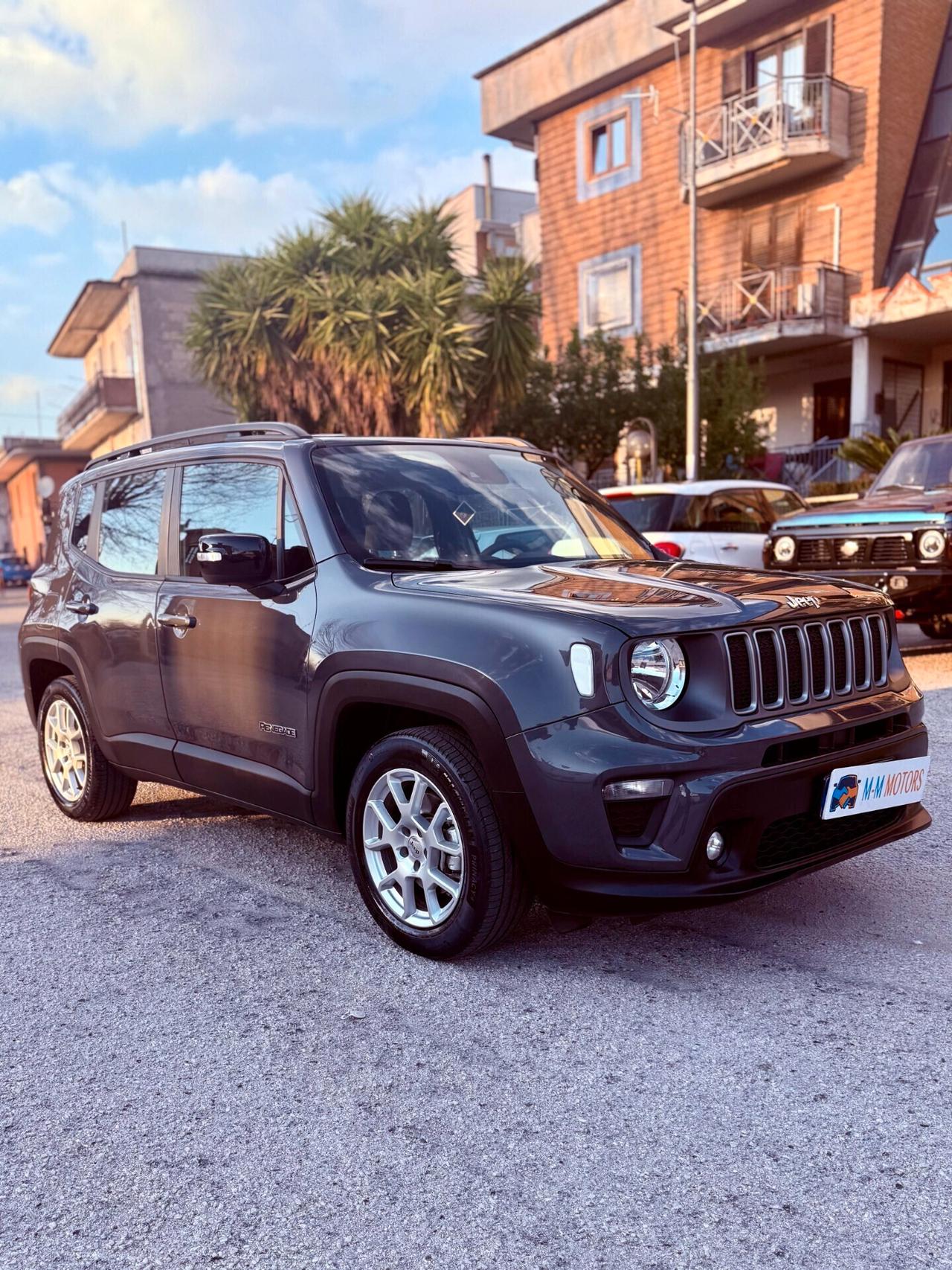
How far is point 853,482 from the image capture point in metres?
21.0

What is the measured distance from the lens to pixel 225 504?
4414 mm

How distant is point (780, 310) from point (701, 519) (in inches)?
598

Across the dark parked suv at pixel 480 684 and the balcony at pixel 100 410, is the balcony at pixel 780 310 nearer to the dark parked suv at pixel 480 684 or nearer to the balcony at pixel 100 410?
the dark parked suv at pixel 480 684

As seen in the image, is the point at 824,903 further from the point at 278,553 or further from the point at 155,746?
the point at 155,746

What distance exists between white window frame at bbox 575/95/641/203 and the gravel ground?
26983 mm

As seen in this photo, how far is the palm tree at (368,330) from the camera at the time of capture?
22.7 metres

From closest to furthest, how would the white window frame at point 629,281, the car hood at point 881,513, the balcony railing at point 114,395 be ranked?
the car hood at point 881,513 → the white window frame at point 629,281 → the balcony railing at point 114,395

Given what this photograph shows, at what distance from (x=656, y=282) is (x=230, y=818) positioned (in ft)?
82.0

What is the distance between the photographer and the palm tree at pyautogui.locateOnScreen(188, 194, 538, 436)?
2269 centimetres

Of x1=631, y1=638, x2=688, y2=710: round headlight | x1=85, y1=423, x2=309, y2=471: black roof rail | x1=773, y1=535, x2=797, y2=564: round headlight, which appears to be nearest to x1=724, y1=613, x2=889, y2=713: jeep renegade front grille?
x1=631, y1=638, x2=688, y2=710: round headlight

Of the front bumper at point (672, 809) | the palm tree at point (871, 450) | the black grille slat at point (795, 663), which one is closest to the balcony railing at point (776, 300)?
the palm tree at point (871, 450)

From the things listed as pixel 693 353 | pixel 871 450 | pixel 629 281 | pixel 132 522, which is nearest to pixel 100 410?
pixel 629 281

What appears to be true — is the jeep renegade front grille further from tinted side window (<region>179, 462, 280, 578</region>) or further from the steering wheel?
tinted side window (<region>179, 462, 280, 578</region>)

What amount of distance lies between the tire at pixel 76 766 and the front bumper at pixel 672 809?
274cm
